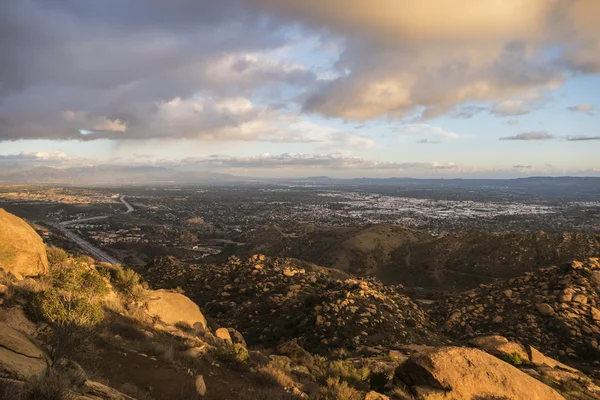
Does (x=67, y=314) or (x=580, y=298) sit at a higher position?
(x=67, y=314)

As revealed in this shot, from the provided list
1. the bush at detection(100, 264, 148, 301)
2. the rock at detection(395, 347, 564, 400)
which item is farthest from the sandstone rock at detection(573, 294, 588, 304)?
the bush at detection(100, 264, 148, 301)

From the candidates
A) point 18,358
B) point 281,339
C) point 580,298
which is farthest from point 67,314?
point 580,298

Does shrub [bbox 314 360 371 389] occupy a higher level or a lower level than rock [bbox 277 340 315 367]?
higher

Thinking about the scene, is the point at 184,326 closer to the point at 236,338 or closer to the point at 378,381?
the point at 236,338

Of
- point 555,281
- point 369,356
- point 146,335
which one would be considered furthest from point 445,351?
point 555,281

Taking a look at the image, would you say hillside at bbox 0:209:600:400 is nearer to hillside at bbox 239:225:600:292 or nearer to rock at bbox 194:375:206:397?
rock at bbox 194:375:206:397
